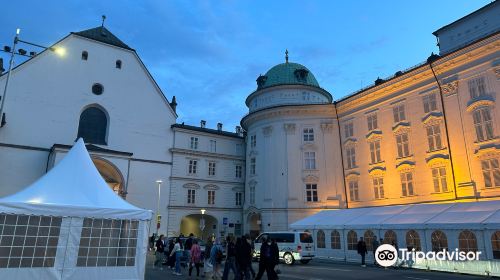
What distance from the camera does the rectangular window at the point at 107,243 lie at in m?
10.7

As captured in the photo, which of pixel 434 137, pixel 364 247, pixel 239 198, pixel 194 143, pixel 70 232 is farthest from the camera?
pixel 239 198

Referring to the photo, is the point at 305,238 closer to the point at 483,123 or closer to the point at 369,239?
the point at 369,239

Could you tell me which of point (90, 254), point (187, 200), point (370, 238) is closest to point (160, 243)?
point (90, 254)

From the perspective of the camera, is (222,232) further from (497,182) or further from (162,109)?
(497,182)

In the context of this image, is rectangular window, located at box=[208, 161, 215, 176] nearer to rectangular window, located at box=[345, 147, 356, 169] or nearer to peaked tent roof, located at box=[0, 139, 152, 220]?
rectangular window, located at box=[345, 147, 356, 169]

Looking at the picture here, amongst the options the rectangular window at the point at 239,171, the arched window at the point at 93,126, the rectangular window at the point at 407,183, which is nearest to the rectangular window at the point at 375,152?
the rectangular window at the point at 407,183

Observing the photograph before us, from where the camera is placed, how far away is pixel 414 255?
2019 centimetres

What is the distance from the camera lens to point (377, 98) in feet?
106

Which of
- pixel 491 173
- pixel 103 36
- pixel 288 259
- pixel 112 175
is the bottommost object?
pixel 288 259

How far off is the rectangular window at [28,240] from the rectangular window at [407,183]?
25.4m

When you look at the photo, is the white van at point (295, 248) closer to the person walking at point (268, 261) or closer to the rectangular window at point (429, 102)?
the person walking at point (268, 261)

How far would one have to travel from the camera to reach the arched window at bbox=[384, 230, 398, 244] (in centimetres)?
2196

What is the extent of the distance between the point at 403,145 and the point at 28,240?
26.9 meters

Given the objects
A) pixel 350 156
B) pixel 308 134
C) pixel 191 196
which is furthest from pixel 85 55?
pixel 350 156
